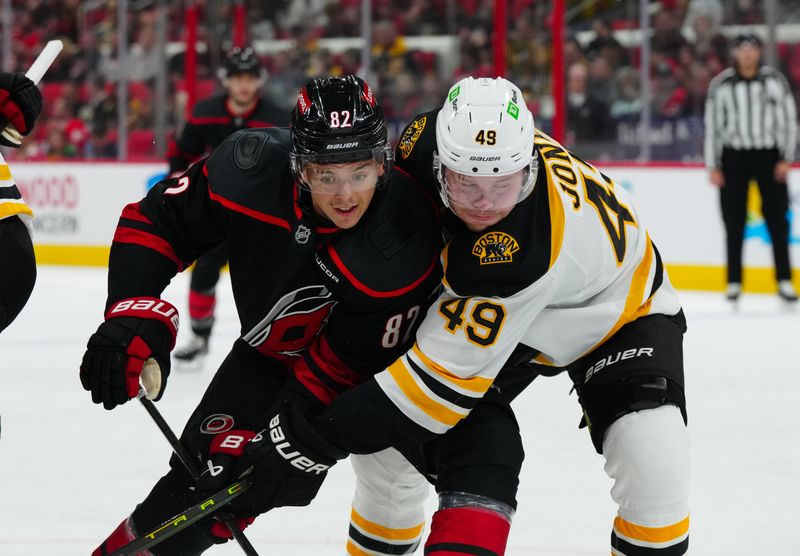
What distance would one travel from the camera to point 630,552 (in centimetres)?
210

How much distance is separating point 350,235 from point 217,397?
0.44 meters

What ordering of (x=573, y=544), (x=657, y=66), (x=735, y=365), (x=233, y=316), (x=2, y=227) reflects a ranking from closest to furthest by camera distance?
(x=2, y=227) < (x=573, y=544) < (x=735, y=365) < (x=233, y=316) < (x=657, y=66)

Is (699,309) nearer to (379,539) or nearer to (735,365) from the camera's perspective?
(735,365)

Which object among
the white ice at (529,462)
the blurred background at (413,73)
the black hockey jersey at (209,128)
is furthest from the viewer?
the blurred background at (413,73)

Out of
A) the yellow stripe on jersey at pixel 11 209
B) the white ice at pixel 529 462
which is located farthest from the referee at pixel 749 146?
the yellow stripe on jersey at pixel 11 209

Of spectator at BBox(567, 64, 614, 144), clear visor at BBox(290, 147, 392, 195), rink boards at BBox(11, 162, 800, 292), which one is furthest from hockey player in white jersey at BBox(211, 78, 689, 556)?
spectator at BBox(567, 64, 614, 144)

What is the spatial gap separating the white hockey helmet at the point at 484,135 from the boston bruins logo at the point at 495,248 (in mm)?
80

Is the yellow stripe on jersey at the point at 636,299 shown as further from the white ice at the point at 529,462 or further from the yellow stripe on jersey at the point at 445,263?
the white ice at the point at 529,462

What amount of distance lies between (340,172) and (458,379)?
0.38 metres

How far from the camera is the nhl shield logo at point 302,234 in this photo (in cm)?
210

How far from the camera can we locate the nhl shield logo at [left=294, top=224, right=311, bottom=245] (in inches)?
82.7

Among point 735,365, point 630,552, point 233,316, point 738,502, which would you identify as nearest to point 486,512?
point 630,552

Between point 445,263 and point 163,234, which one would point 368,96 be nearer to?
point 445,263

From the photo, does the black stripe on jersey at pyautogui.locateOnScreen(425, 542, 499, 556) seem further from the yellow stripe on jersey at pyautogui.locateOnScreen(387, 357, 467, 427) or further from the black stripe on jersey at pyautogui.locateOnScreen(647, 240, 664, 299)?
the black stripe on jersey at pyautogui.locateOnScreen(647, 240, 664, 299)
